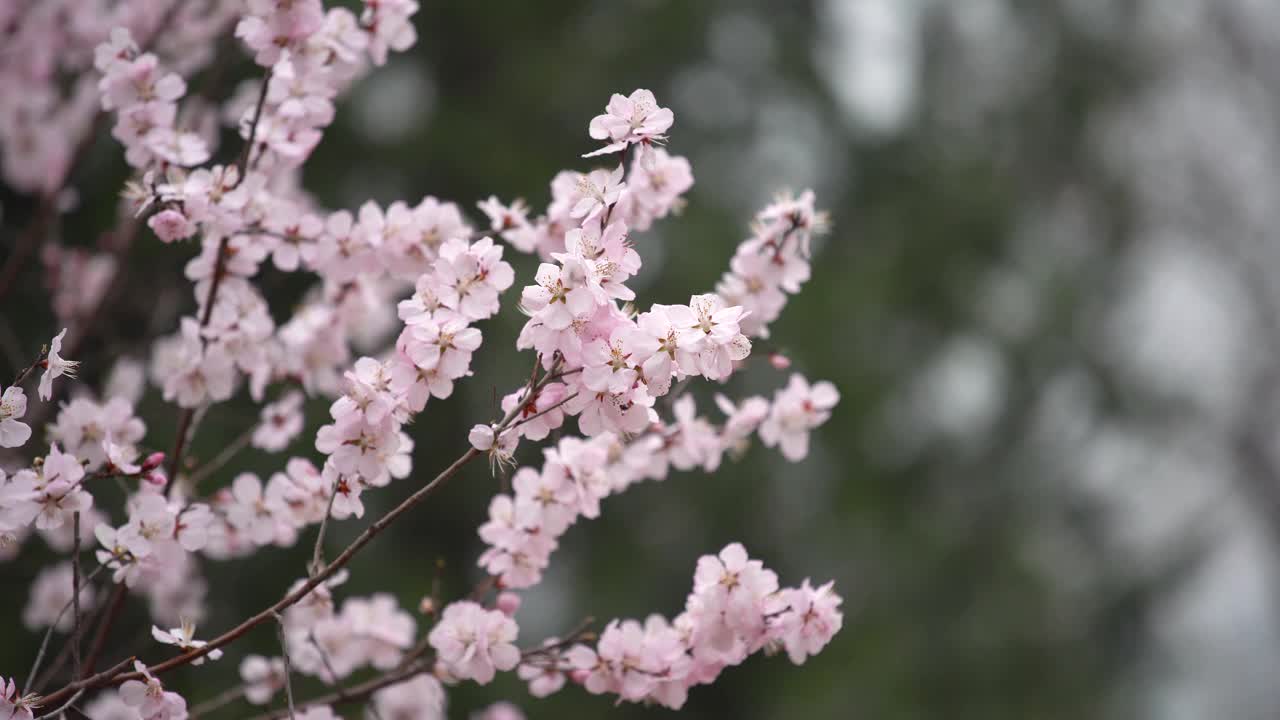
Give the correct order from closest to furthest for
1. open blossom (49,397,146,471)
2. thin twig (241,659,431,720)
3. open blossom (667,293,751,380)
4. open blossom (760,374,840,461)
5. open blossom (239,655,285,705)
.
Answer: open blossom (667,293,751,380), thin twig (241,659,431,720), open blossom (49,397,146,471), open blossom (760,374,840,461), open blossom (239,655,285,705)

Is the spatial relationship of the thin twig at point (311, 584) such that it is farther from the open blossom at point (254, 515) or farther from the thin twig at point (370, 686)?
the open blossom at point (254, 515)

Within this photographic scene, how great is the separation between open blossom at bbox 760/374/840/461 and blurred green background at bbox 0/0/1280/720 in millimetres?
3196

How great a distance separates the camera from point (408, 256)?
1.69m

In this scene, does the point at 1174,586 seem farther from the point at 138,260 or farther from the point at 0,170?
the point at 0,170

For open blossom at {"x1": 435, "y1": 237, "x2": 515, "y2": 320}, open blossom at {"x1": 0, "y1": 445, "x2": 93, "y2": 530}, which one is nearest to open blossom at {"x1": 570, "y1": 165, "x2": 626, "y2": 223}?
open blossom at {"x1": 435, "y1": 237, "x2": 515, "y2": 320}

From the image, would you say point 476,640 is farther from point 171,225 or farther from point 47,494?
point 171,225

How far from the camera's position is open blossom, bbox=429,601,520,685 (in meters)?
1.43

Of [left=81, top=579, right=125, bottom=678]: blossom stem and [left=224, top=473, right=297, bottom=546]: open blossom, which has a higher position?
[left=224, top=473, right=297, bottom=546]: open blossom

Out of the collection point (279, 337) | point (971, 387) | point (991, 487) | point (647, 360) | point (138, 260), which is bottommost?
point (647, 360)

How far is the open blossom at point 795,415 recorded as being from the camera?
173 cm

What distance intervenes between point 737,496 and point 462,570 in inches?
58.3

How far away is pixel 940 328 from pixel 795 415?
540 centimetres

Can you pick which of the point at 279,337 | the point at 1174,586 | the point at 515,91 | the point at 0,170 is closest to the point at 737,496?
the point at 515,91

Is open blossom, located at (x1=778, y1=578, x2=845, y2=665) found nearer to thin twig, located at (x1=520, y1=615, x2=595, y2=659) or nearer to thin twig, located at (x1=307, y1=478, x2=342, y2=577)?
thin twig, located at (x1=520, y1=615, x2=595, y2=659)
